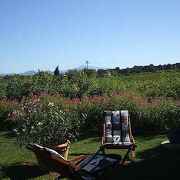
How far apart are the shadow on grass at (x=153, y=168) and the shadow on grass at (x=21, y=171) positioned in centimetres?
171

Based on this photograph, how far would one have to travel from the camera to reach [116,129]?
1112cm

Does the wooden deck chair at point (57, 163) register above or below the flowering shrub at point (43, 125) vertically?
below

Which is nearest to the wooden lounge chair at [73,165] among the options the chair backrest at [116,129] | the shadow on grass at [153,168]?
the shadow on grass at [153,168]

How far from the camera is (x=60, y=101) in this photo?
51.1 feet

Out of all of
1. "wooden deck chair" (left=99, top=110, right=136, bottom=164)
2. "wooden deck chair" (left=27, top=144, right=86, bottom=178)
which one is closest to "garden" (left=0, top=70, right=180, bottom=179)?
"wooden deck chair" (left=99, top=110, right=136, bottom=164)

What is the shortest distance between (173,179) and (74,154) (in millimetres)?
3448

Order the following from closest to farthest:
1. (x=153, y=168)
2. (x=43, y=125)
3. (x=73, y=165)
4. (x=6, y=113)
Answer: (x=73, y=165)
(x=153, y=168)
(x=43, y=125)
(x=6, y=113)

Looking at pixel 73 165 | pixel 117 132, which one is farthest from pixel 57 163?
pixel 117 132

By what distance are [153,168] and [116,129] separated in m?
2.45

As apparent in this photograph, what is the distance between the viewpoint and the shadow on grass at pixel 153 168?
8.29m

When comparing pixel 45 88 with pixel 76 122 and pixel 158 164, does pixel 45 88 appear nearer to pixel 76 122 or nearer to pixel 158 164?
pixel 76 122

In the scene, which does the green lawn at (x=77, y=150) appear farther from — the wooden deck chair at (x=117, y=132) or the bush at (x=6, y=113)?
the bush at (x=6, y=113)

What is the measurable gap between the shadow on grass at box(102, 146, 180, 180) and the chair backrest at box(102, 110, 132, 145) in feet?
2.25

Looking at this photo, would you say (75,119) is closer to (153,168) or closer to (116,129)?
(116,129)
